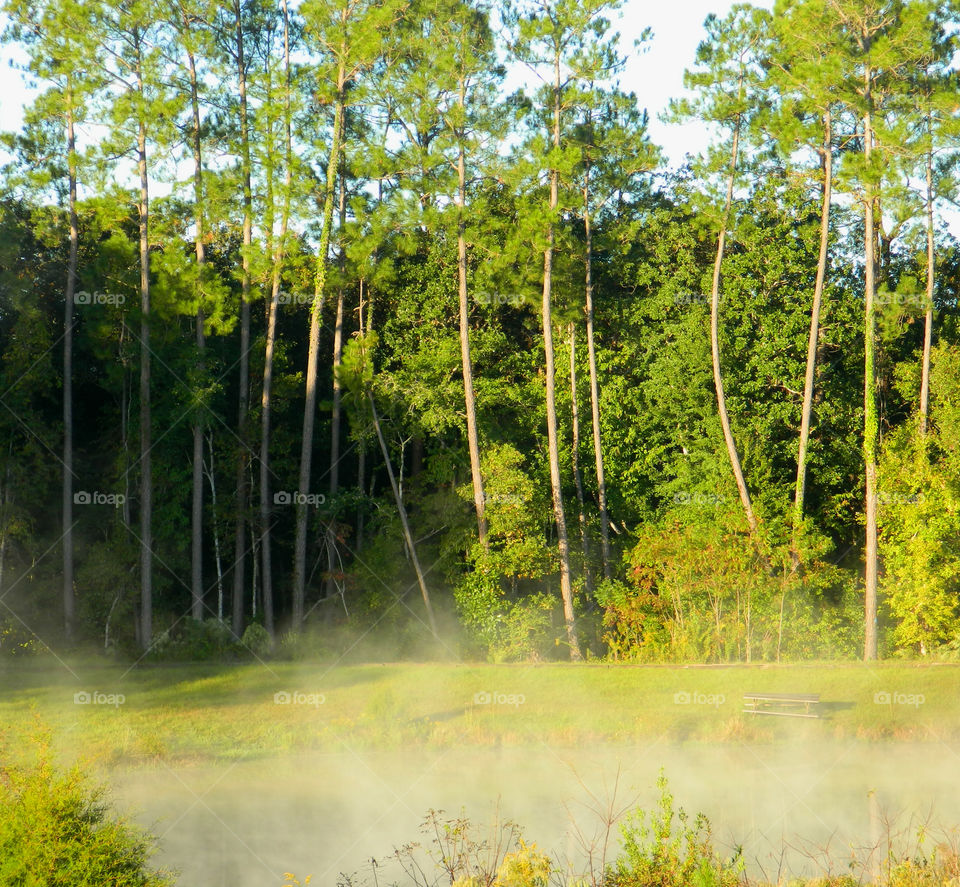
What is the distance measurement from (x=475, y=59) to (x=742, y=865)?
22.2 meters

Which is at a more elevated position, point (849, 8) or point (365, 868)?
point (849, 8)

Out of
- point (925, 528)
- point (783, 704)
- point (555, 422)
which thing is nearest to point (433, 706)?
point (783, 704)

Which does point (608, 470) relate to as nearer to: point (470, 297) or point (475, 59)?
point (470, 297)

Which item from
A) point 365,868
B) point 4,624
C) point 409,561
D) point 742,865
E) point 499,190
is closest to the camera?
point 742,865

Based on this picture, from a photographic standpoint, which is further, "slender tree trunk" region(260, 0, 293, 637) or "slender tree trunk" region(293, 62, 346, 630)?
"slender tree trunk" region(260, 0, 293, 637)

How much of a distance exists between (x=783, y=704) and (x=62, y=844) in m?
13.5

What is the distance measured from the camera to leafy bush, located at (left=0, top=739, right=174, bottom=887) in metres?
8.80

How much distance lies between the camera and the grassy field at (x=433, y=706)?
17406 millimetres

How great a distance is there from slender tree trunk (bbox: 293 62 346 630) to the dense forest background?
0.36 feet

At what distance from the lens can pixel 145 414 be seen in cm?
2566

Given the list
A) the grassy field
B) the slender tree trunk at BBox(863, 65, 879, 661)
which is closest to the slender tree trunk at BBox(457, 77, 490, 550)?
the grassy field

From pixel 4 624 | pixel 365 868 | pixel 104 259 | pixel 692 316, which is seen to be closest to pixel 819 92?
pixel 692 316

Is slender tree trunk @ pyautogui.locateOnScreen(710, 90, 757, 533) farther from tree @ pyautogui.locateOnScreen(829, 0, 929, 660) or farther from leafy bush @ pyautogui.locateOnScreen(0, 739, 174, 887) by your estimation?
leafy bush @ pyautogui.locateOnScreen(0, 739, 174, 887)

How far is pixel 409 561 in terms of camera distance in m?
27.7
